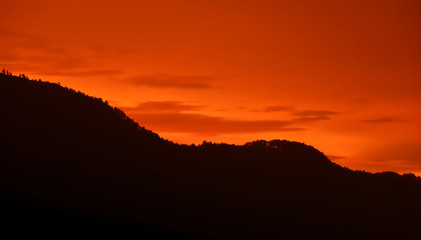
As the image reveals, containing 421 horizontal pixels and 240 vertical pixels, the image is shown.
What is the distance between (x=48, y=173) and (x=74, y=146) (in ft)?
57.8

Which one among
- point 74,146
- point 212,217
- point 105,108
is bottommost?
point 212,217

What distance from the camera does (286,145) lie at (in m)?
182

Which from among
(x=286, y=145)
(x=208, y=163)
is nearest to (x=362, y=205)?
(x=286, y=145)

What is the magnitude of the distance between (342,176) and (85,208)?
88532 millimetres

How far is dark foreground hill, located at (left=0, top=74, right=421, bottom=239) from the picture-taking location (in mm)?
98000

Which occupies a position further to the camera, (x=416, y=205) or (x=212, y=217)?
(x=416, y=205)

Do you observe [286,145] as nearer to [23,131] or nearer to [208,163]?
[208,163]

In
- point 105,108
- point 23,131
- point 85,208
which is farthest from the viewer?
point 105,108

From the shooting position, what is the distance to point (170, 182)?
12825cm

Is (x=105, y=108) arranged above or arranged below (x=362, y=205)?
above

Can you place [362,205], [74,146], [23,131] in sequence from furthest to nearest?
[362,205] → [74,146] → [23,131]

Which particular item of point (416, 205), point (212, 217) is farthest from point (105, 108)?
point (416, 205)

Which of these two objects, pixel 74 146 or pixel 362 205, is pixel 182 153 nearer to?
pixel 74 146

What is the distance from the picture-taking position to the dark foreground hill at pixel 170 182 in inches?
3858
